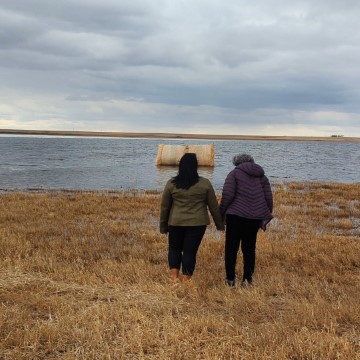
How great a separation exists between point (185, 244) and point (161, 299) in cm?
93

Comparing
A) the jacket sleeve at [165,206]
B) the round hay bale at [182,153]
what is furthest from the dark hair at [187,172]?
the round hay bale at [182,153]

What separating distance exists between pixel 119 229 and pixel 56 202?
6264mm

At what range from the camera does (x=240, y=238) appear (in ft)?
21.0

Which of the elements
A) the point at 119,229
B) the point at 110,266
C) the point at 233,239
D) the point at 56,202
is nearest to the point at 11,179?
the point at 56,202

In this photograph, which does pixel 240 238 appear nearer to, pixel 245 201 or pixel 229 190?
pixel 245 201

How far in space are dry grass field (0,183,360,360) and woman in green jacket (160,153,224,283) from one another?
0.62 m

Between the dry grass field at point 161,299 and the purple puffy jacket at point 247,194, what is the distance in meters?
1.05

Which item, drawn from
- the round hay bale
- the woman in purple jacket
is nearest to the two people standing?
the woman in purple jacket

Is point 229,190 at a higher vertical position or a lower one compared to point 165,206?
higher

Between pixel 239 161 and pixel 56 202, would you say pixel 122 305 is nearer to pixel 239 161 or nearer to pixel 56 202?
pixel 239 161

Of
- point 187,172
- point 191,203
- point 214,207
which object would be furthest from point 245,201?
point 187,172

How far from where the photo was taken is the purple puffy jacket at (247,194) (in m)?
6.11

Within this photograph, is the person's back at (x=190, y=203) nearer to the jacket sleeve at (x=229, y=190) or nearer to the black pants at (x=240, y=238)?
the jacket sleeve at (x=229, y=190)

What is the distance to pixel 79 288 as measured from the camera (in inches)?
237
